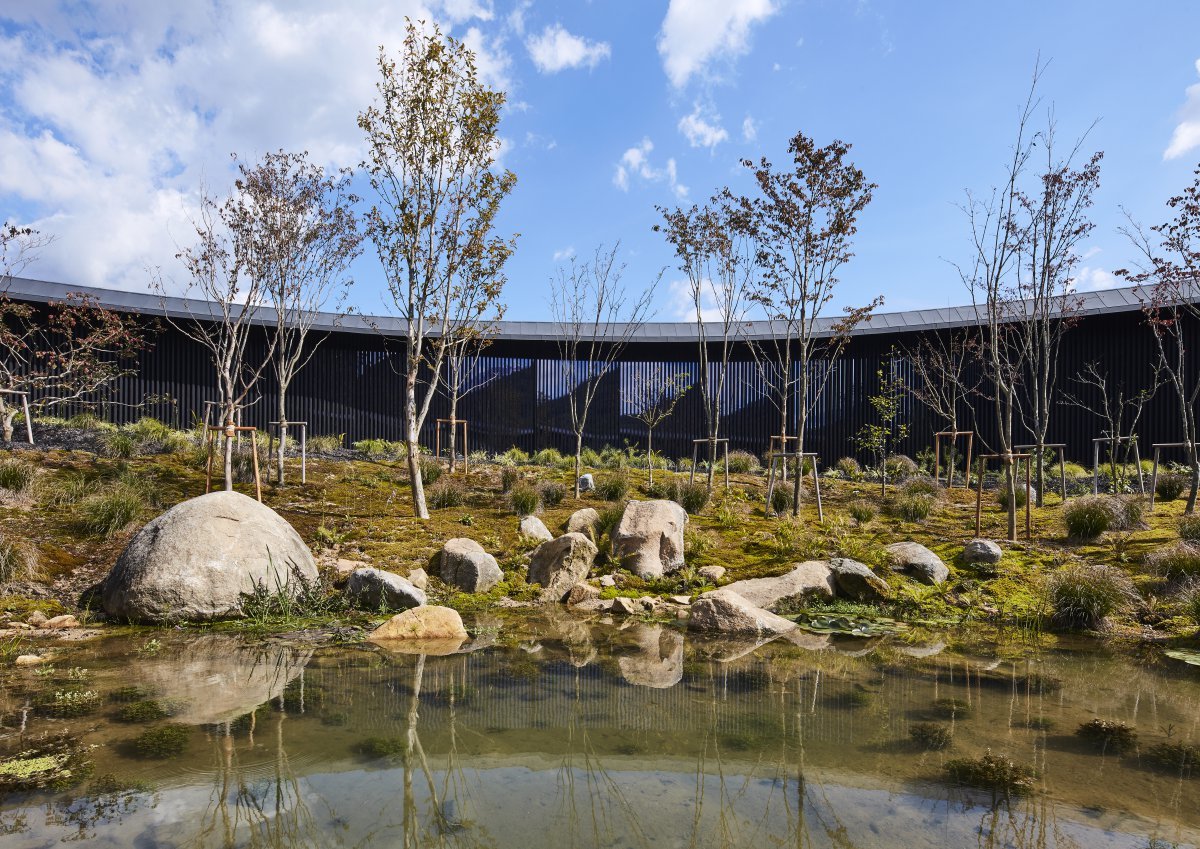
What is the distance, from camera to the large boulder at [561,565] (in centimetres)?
796

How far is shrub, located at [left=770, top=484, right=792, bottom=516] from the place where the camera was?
37.8 feet

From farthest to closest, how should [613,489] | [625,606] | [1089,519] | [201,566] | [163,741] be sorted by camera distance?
[613,489] → [1089,519] → [625,606] → [201,566] → [163,741]

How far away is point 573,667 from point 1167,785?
328 centimetres

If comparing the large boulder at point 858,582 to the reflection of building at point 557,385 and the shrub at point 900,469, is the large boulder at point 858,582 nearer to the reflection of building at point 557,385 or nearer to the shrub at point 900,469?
the shrub at point 900,469

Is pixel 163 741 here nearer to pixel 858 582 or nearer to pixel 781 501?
pixel 858 582

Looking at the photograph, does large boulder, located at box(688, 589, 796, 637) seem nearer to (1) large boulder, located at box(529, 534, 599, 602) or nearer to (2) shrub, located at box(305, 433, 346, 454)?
(1) large boulder, located at box(529, 534, 599, 602)

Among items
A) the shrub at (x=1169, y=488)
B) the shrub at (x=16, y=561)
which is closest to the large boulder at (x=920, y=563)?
the shrub at (x=1169, y=488)

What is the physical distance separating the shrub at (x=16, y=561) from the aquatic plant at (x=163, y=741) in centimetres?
447

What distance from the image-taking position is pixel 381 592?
6.90 m

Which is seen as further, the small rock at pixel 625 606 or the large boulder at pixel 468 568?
the large boulder at pixel 468 568

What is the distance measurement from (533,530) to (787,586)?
3.46m

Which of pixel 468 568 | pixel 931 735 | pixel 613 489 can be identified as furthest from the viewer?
pixel 613 489

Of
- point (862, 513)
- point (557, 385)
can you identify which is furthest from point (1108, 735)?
point (557, 385)

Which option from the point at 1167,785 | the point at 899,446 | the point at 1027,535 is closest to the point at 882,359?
the point at 899,446
